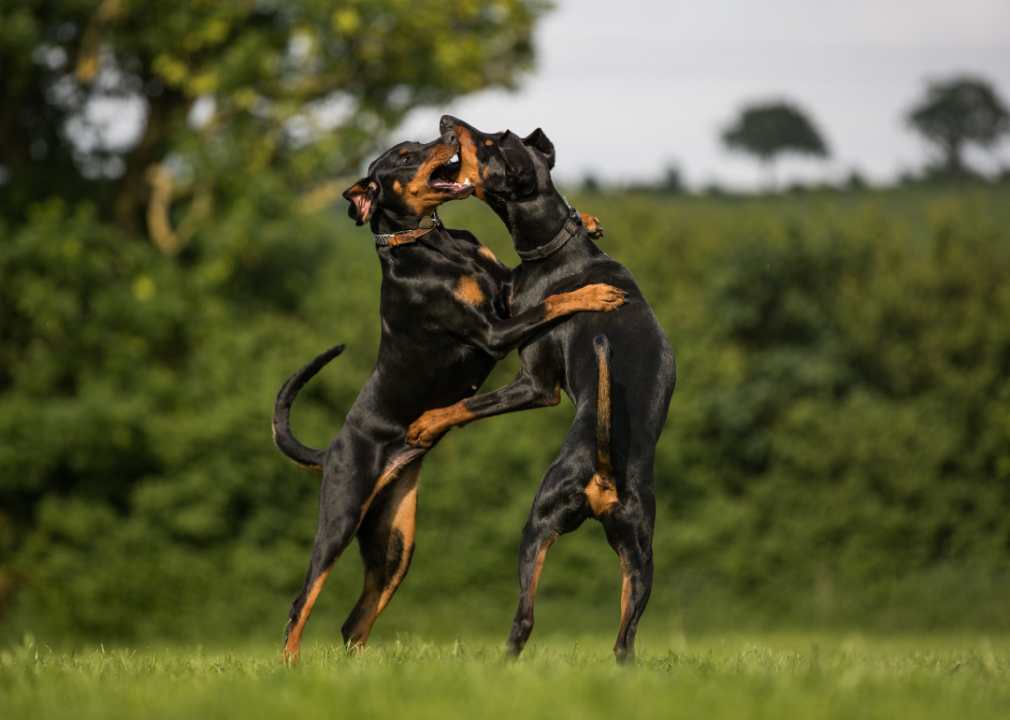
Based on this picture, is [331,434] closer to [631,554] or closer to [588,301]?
[588,301]

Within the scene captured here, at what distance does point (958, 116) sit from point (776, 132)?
929cm

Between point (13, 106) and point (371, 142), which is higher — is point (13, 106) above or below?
above

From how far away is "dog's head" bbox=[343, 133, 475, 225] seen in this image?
5.05 meters

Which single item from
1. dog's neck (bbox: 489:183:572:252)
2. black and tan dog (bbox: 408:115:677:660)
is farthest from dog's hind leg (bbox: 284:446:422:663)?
dog's neck (bbox: 489:183:572:252)

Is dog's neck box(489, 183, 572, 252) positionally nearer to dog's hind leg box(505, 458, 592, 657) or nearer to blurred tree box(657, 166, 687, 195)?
dog's hind leg box(505, 458, 592, 657)

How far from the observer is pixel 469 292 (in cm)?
499

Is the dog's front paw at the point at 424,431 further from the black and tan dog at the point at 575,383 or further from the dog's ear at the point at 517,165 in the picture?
the dog's ear at the point at 517,165

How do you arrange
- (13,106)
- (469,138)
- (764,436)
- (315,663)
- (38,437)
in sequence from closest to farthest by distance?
(315,663) → (469,138) → (38,437) → (13,106) → (764,436)

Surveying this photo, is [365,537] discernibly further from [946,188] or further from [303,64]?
[946,188]

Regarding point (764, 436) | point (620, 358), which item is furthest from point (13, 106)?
point (620, 358)

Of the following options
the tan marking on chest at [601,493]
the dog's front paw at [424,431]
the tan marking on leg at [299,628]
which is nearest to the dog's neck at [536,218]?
the dog's front paw at [424,431]

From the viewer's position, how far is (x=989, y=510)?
62.8ft

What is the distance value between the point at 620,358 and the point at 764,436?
1668 centimetres

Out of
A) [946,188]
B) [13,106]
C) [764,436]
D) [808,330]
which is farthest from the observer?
[946,188]
